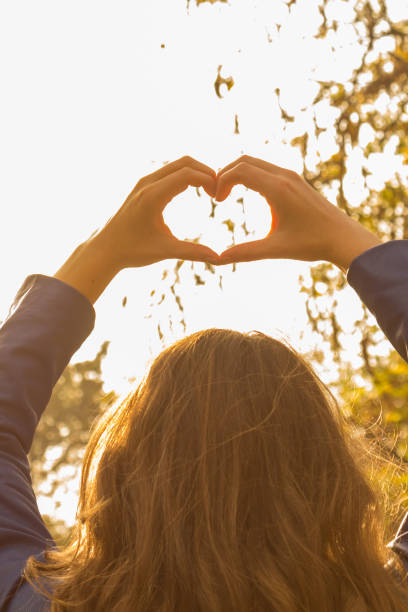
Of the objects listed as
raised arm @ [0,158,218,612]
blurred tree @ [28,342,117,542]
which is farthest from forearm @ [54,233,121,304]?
blurred tree @ [28,342,117,542]

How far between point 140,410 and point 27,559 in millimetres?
266

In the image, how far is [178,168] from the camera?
1349mm

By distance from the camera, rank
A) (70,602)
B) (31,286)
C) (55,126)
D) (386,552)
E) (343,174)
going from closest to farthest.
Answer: (70,602) < (386,552) < (31,286) < (343,174) < (55,126)

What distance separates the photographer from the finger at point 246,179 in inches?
50.8

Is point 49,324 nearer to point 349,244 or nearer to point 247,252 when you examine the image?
point 247,252

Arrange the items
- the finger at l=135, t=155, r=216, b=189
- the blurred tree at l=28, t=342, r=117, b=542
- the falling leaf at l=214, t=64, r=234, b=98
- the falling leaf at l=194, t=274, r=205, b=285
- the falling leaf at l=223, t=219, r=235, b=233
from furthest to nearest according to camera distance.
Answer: the blurred tree at l=28, t=342, r=117, b=542 < the falling leaf at l=194, t=274, r=205, b=285 < the falling leaf at l=223, t=219, r=235, b=233 < the falling leaf at l=214, t=64, r=234, b=98 < the finger at l=135, t=155, r=216, b=189

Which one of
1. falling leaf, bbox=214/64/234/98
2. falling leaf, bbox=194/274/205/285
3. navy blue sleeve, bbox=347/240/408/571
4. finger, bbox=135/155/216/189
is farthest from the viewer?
falling leaf, bbox=194/274/205/285

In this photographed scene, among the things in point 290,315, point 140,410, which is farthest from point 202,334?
point 290,315

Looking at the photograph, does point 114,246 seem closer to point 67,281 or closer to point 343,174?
point 67,281

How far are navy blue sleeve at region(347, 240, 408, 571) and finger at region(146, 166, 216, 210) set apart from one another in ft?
0.85

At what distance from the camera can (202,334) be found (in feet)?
4.40

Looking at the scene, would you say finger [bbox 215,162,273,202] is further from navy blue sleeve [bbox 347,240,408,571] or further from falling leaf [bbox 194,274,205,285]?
falling leaf [bbox 194,274,205,285]

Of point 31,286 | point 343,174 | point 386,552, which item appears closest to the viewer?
point 386,552

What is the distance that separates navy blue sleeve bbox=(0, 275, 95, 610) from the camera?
3.86ft
